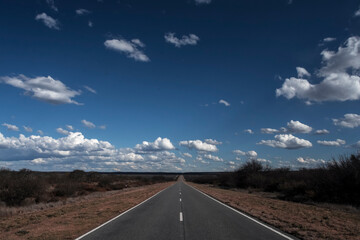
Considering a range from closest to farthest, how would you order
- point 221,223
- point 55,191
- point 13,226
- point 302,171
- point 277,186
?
point 221,223 < point 13,226 < point 55,191 < point 302,171 < point 277,186

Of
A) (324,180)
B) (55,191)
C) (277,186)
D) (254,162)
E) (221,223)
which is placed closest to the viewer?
(221,223)

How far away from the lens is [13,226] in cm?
1300

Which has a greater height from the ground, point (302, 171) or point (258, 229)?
point (302, 171)

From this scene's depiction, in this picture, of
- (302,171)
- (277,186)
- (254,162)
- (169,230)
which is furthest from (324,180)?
(254,162)

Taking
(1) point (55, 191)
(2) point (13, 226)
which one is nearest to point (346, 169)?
(2) point (13, 226)

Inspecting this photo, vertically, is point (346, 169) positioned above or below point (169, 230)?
above

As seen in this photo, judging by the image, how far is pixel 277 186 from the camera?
4450cm

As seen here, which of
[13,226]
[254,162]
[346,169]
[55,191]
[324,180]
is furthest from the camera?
[254,162]

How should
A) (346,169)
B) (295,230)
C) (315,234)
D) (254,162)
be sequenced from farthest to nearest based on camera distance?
(254,162) → (346,169) → (295,230) → (315,234)

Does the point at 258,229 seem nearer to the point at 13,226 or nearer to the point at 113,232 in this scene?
the point at 113,232

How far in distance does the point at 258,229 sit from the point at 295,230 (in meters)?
1.29

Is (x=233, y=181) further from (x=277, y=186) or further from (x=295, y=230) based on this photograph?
(x=295, y=230)

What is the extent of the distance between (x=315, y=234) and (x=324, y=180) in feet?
63.3

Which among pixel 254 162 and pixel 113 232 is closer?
pixel 113 232
